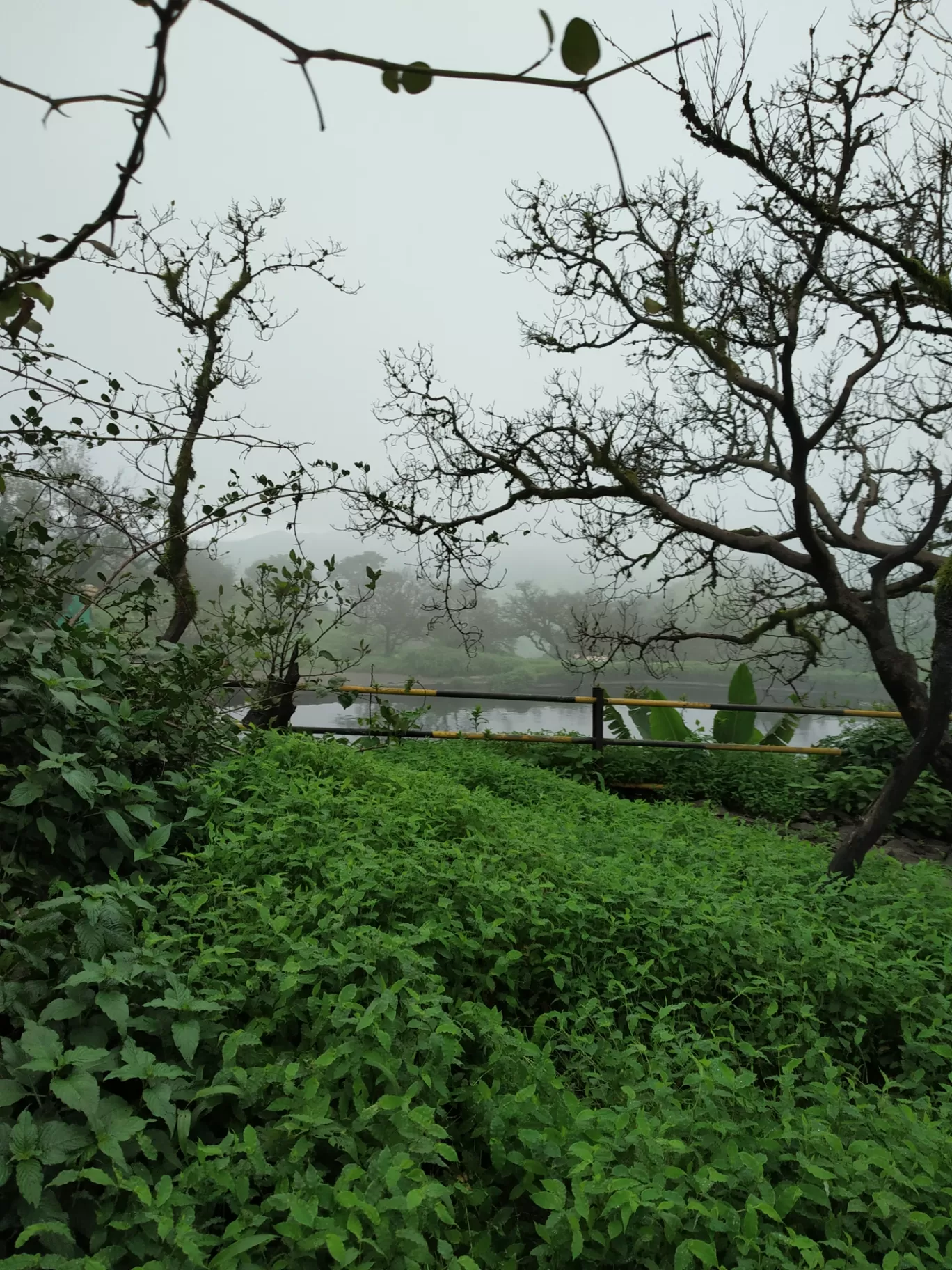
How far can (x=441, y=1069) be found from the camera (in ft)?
6.51

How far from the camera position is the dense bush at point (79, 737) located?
2.48 meters

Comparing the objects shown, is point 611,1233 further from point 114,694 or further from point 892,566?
point 892,566

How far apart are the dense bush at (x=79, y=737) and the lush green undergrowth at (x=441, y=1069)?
242mm

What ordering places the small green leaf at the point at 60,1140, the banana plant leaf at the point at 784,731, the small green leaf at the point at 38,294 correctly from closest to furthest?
1. the small green leaf at the point at 38,294
2. the small green leaf at the point at 60,1140
3. the banana plant leaf at the point at 784,731

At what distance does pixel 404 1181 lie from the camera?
1642 mm

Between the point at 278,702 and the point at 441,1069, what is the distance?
398 centimetres

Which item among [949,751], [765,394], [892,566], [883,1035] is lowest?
[883,1035]

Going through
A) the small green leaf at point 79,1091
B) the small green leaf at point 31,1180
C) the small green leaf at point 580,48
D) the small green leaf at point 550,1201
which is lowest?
the small green leaf at point 550,1201

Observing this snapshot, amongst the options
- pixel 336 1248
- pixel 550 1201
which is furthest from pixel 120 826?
pixel 550 1201

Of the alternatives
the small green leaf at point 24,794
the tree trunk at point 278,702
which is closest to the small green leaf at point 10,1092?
the small green leaf at point 24,794

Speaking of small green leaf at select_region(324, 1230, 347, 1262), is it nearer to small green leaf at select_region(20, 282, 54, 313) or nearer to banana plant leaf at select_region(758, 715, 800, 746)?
small green leaf at select_region(20, 282, 54, 313)

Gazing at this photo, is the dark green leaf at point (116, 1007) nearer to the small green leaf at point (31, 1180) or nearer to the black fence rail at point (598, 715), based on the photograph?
the small green leaf at point (31, 1180)

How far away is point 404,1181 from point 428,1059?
37cm

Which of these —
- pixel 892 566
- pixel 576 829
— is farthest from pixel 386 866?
pixel 892 566
